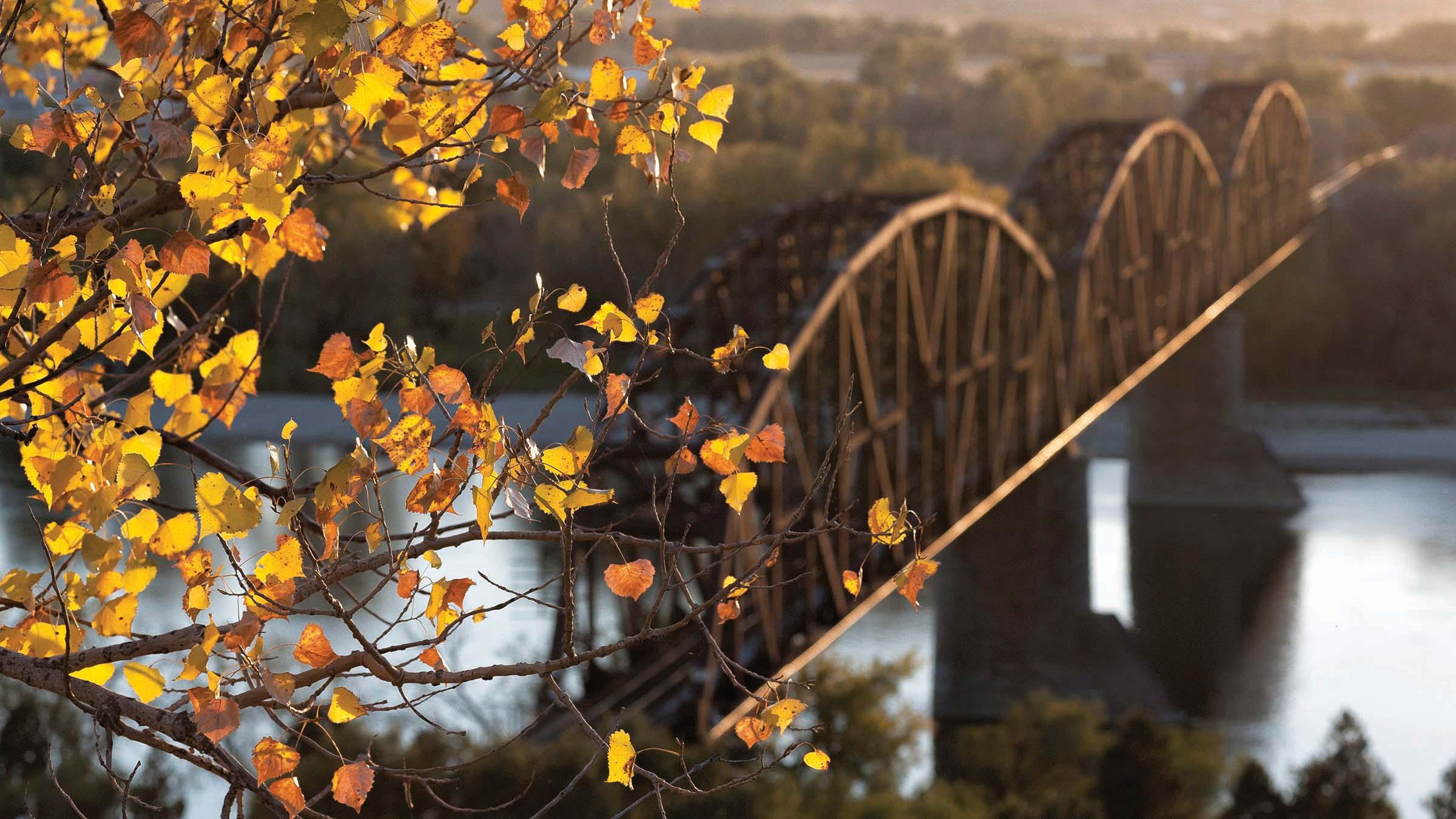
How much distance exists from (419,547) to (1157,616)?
129 ft

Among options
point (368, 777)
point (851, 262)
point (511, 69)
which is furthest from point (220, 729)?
point (851, 262)

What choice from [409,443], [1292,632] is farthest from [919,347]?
[1292,632]

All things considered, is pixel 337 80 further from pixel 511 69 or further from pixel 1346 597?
pixel 1346 597

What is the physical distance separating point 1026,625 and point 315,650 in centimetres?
3360

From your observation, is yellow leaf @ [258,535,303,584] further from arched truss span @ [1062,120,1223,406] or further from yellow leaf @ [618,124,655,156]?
arched truss span @ [1062,120,1223,406]

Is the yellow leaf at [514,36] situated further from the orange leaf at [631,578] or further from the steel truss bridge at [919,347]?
the orange leaf at [631,578]

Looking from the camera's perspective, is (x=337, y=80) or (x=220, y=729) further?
(x=337, y=80)

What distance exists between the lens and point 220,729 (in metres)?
3.47

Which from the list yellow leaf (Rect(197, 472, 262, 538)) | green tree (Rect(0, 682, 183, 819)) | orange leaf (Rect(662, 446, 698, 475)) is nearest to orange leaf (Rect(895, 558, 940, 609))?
orange leaf (Rect(662, 446, 698, 475))

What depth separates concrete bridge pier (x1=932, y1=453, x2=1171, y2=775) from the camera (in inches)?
1337

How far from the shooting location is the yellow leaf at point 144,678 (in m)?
3.57

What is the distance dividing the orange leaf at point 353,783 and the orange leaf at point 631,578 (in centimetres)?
71

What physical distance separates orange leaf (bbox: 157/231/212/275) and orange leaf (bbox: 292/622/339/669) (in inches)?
34.8

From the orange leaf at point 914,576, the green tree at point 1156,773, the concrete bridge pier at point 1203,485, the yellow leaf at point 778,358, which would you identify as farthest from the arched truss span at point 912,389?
the concrete bridge pier at point 1203,485
